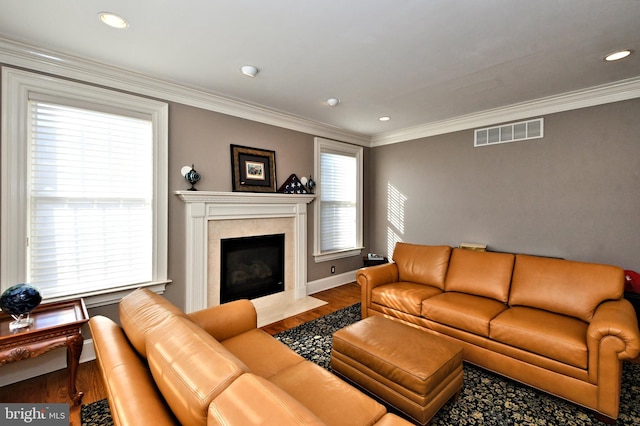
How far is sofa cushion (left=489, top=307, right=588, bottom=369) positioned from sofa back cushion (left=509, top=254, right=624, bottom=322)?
0.10 metres

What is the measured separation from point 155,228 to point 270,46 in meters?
2.04

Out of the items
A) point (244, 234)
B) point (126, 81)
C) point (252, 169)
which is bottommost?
point (244, 234)

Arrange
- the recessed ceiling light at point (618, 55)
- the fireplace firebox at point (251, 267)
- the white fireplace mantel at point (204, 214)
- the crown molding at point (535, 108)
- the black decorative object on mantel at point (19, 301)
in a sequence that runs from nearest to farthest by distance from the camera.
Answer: the black decorative object on mantel at point (19, 301) → the recessed ceiling light at point (618, 55) → the crown molding at point (535, 108) → the white fireplace mantel at point (204, 214) → the fireplace firebox at point (251, 267)

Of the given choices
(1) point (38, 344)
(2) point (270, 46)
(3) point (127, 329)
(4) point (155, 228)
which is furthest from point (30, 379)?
Result: (2) point (270, 46)

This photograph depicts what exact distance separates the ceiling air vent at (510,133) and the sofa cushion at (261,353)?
375cm

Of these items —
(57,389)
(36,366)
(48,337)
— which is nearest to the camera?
(48,337)

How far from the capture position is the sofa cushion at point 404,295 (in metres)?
2.93

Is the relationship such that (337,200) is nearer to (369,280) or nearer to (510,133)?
(369,280)

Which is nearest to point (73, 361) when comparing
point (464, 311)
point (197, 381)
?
point (197, 381)

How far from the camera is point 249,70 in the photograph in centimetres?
265

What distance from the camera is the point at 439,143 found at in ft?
14.6

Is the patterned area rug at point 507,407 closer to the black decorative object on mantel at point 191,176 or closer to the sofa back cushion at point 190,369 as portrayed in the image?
the sofa back cushion at point 190,369

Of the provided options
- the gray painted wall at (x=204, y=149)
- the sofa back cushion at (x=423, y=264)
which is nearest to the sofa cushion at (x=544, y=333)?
the sofa back cushion at (x=423, y=264)

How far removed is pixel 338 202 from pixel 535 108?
292 cm
